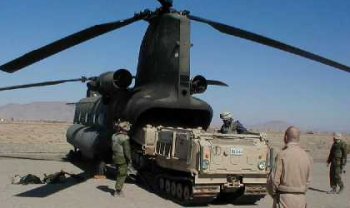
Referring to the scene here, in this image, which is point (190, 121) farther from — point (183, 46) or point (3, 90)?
point (3, 90)

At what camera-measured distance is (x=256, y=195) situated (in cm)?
1128

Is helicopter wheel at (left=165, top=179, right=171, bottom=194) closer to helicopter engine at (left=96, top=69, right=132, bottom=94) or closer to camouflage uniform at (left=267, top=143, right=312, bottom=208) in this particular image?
helicopter engine at (left=96, top=69, right=132, bottom=94)

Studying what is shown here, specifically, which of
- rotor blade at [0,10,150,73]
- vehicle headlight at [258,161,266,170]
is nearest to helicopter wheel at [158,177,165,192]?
vehicle headlight at [258,161,266,170]

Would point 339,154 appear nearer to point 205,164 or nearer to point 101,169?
point 205,164

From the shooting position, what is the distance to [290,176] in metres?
5.98

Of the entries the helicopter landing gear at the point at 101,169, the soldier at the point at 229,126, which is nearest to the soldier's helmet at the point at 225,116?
the soldier at the point at 229,126

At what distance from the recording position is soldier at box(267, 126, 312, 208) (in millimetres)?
5969

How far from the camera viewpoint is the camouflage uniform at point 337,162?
546 inches

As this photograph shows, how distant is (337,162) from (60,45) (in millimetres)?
8205

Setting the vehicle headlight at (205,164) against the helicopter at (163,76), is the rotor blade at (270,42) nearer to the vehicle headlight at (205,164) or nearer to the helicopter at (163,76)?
the helicopter at (163,76)

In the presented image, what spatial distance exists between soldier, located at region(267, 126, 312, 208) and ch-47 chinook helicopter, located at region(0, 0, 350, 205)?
14.3 feet

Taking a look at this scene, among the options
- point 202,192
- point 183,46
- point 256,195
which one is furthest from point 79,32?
point 256,195

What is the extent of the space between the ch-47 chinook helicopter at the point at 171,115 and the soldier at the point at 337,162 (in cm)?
304

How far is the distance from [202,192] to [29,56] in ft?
15.2
